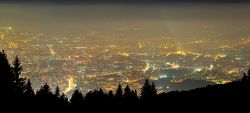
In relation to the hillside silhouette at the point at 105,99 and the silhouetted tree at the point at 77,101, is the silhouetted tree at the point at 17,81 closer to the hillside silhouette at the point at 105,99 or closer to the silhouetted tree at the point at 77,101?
the hillside silhouette at the point at 105,99

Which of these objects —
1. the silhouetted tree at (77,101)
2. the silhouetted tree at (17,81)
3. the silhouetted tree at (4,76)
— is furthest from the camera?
the silhouetted tree at (77,101)

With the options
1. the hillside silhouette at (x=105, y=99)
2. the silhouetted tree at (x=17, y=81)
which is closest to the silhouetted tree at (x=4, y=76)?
the hillside silhouette at (x=105, y=99)

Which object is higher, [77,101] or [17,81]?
[17,81]

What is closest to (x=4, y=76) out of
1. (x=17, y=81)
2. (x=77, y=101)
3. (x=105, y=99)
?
(x=17, y=81)

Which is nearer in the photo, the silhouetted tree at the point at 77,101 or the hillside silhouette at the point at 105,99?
the hillside silhouette at the point at 105,99

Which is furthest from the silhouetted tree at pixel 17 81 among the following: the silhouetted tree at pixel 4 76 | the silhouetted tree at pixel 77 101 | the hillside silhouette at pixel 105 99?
the silhouetted tree at pixel 77 101

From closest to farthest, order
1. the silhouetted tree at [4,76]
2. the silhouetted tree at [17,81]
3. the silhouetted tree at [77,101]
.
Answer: the silhouetted tree at [4,76] → the silhouetted tree at [17,81] → the silhouetted tree at [77,101]

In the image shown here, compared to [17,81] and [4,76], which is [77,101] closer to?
[17,81]

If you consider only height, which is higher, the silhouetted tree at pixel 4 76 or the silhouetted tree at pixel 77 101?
the silhouetted tree at pixel 4 76

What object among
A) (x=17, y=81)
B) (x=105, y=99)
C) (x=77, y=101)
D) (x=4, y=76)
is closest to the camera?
(x=4, y=76)

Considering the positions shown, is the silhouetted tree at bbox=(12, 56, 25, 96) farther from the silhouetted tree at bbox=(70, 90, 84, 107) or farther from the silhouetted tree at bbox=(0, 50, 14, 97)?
the silhouetted tree at bbox=(70, 90, 84, 107)
